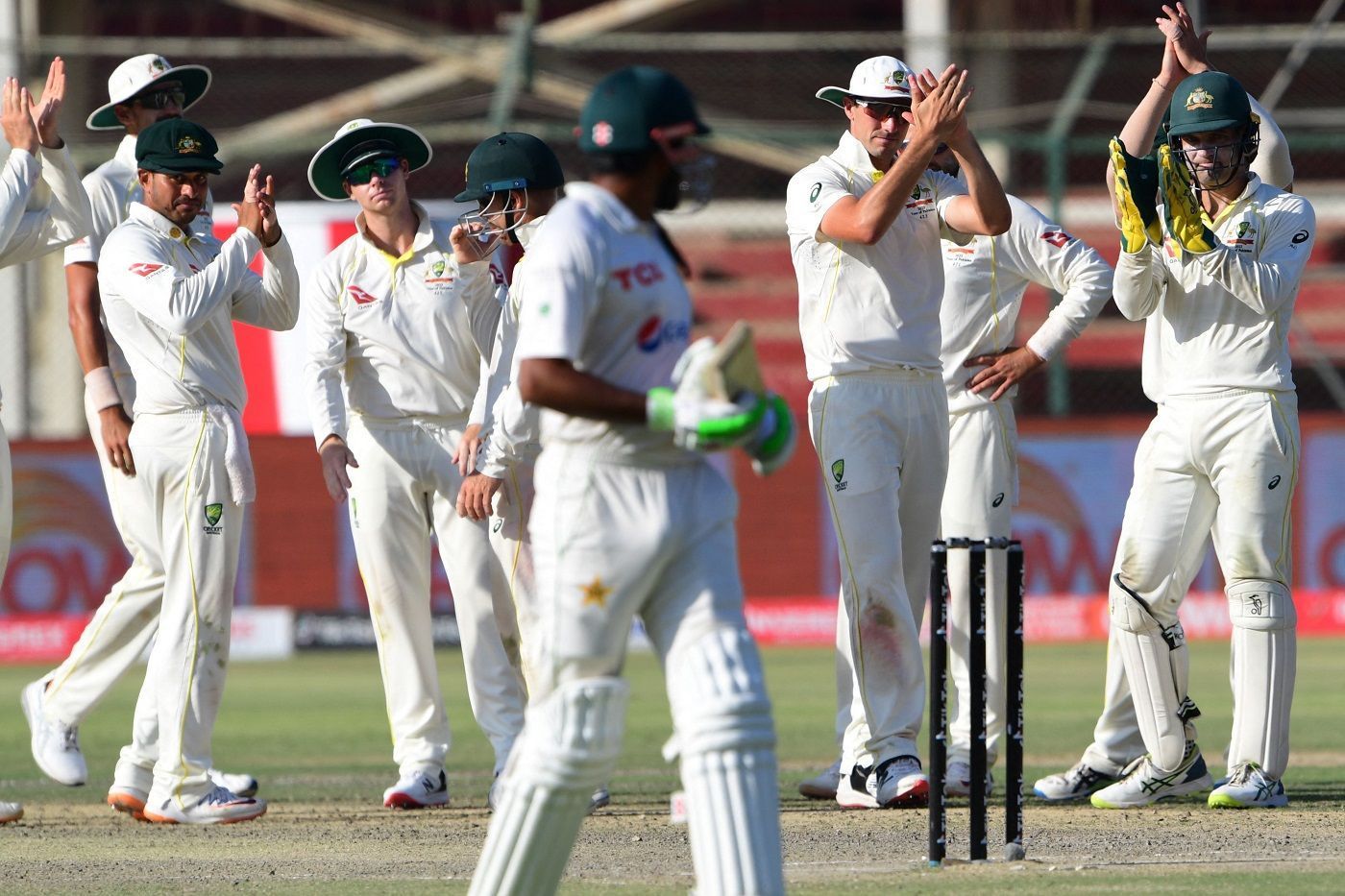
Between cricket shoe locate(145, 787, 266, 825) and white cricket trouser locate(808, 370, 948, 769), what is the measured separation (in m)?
2.15

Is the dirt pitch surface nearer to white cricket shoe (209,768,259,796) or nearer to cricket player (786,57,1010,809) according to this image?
white cricket shoe (209,768,259,796)

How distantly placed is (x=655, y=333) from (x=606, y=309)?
13 cm

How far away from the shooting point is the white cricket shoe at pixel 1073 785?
6996 millimetres

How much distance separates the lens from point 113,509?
23.6ft

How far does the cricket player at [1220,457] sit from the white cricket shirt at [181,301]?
2967mm

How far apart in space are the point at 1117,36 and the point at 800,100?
7432mm

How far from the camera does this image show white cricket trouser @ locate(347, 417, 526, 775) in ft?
23.5

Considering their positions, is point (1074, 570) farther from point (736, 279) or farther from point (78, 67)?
point (78, 67)

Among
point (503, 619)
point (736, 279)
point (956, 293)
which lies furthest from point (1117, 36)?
point (503, 619)

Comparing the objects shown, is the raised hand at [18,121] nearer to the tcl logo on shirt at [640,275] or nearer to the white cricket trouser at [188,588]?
the white cricket trouser at [188,588]

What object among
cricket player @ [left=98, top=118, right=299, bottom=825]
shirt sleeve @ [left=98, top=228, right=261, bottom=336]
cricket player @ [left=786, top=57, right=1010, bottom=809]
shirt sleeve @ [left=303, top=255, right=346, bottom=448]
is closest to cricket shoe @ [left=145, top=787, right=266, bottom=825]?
cricket player @ [left=98, top=118, right=299, bottom=825]

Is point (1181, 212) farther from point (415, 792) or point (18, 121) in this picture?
point (18, 121)

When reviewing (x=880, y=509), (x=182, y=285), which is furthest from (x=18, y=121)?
(x=880, y=509)

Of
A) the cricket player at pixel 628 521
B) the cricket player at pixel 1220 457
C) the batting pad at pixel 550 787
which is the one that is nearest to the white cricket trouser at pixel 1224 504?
the cricket player at pixel 1220 457
